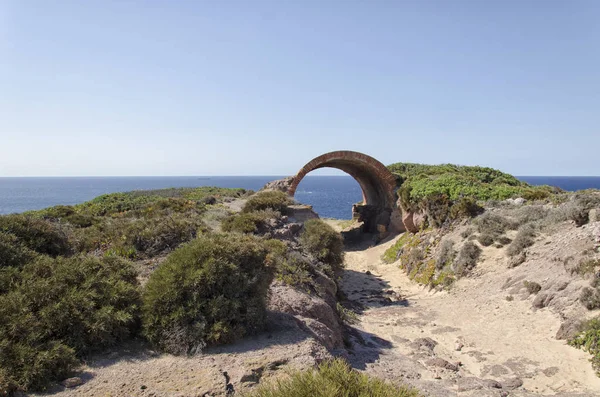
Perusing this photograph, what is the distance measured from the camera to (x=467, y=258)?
14211 millimetres

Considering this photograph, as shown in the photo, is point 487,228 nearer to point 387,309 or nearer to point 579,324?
point 387,309

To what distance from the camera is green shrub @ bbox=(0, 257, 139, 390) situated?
4625 millimetres

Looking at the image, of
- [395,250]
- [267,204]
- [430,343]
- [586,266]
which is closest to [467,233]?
[586,266]

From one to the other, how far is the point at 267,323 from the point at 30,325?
11.4 feet

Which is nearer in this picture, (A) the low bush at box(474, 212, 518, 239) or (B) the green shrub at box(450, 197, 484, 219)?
(A) the low bush at box(474, 212, 518, 239)

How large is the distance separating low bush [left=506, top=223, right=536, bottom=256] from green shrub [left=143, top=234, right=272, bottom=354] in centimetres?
1018

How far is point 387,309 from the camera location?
12.9 m

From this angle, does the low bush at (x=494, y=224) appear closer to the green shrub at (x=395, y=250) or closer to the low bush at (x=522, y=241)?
the low bush at (x=522, y=241)

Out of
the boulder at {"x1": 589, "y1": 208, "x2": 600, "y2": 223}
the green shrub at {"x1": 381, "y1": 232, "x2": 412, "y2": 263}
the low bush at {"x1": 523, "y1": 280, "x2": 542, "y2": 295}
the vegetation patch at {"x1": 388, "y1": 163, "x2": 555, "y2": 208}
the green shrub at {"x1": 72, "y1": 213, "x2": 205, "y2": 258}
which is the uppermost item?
the vegetation patch at {"x1": 388, "y1": 163, "x2": 555, "y2": 208}

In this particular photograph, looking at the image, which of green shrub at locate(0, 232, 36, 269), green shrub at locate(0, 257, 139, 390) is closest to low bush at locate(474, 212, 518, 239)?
green shrub at locate(0, 257, 139, 390)

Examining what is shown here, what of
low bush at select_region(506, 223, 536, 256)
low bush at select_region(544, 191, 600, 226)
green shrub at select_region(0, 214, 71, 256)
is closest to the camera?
green shrub at select_region(0, 214, 71, 256)

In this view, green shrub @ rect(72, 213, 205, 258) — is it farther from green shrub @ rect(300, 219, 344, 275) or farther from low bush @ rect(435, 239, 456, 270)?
low bush @ rect(435, 239, 456, 270)

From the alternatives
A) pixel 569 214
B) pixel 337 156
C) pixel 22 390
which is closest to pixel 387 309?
pixel 569 214

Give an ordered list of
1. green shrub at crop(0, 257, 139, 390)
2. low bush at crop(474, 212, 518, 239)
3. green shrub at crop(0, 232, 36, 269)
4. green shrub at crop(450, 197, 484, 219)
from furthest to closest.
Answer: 1. green shrub at crop(450, 197, 484, 219)
2. low bush at crop(474, 212, 518, 239)
3. green shrub at crop(0, 232, 36, 269)
4. green shrub at crop(0, 257, 139, 390)
